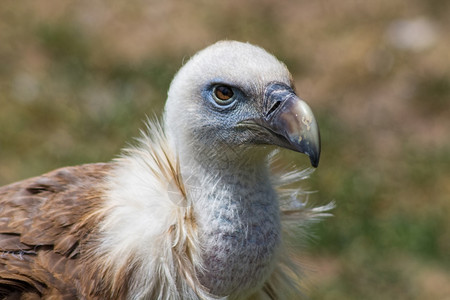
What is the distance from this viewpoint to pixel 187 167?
9.95 feet

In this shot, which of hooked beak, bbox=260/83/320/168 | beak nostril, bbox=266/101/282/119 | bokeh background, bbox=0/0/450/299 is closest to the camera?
hooked beak, bbox=260/83/320/168

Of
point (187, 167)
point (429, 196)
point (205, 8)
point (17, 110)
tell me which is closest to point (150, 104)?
point (17, 110)

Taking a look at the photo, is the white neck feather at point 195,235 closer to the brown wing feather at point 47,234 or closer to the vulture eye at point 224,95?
the brown wing feather at point 47,234

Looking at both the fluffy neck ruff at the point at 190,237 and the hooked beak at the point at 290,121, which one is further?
the fluffy neck ruff at the point at 190,237

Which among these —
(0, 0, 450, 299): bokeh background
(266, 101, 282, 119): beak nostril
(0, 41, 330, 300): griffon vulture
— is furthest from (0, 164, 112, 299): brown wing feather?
(0, 0, 450, 299): bokeh background

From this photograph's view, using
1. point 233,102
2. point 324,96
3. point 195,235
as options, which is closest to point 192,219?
point 195,235

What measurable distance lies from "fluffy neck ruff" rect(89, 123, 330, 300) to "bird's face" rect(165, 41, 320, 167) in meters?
0.13

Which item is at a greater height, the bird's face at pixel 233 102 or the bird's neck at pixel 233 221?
the bird's face at pixel 233 102

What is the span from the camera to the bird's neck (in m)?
2.92

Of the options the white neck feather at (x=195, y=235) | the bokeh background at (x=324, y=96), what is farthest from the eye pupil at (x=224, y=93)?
the bokeh background at (x=324, y=96)

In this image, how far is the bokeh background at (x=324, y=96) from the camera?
208 inches

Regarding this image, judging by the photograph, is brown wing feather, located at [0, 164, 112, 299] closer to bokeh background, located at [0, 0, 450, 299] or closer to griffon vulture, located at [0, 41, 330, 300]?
griffon vulture, located at [0, 41, 330, 300]

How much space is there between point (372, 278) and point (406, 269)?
248 millimetres

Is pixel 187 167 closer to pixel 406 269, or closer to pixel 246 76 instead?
pixel 246 76
